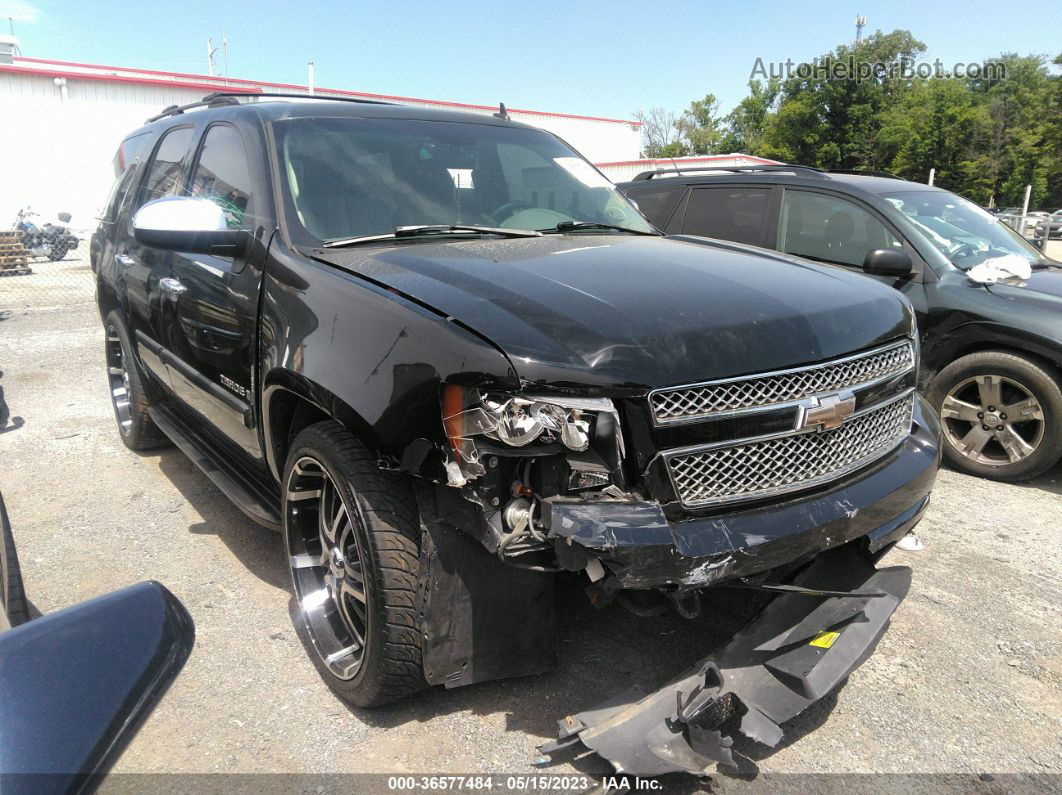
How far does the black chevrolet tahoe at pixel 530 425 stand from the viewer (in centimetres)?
203

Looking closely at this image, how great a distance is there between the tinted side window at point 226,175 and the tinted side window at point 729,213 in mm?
3990

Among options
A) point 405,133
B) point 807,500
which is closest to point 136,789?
point 807,500

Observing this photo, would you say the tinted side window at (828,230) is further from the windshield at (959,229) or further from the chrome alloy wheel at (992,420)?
the chrome alloy wheel at (992,420)

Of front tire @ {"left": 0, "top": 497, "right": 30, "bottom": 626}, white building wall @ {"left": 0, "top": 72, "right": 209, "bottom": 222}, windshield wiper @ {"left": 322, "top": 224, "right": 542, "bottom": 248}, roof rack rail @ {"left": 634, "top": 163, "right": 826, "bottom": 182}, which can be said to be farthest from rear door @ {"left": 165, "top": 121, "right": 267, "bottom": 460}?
white building wall @ {"left": 0, "top": 72, "right": 209, "bottom": 222}

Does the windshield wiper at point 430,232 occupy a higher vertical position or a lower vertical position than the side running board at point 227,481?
higher

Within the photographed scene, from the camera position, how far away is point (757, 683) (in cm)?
224

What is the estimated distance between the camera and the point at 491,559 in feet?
7.48

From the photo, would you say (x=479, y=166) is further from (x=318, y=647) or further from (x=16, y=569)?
(x=16, y=569)

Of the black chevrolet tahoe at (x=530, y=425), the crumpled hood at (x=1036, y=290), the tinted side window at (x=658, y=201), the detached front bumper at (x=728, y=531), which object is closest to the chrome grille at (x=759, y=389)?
the black chevrolet tahoe at (x=530, y=425)

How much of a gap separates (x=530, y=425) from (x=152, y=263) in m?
2.92

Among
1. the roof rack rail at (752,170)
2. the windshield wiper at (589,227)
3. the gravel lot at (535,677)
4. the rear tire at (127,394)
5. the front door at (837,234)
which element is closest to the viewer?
the gravel lot at (535,677)

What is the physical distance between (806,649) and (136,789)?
2.06 m

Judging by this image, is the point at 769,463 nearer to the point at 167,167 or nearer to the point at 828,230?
the point at 167,167

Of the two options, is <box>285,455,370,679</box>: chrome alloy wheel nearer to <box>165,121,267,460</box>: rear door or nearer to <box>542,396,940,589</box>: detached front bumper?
<box>165,121,267,460</box>: rear door
